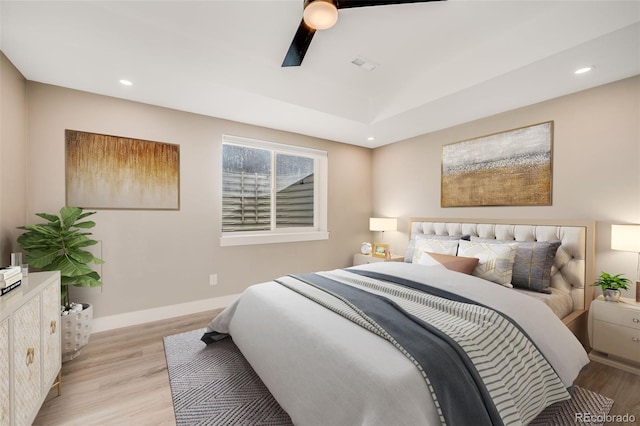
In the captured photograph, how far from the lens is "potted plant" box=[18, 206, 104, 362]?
208cm

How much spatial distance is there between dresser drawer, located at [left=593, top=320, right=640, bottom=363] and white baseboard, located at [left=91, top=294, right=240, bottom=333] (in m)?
3.50

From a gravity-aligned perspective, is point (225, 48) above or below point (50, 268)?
above

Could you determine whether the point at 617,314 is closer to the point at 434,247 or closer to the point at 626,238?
the point at 626,238

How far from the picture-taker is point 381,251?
4082 mm

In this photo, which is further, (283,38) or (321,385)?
(283,38)

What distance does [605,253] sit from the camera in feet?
7.83

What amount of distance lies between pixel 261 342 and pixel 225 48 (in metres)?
2.36

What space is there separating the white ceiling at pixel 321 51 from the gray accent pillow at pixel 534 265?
1.42 m

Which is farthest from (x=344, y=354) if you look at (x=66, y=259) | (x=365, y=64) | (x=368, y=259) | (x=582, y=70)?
(x=368, y=259)

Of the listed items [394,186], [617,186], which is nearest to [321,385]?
[617,186]

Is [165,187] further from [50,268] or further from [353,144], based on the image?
[353,144]

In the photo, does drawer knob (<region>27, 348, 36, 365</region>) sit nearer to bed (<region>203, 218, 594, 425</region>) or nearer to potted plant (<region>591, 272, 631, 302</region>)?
bed (<region>203, 218, 594, 425</region>)

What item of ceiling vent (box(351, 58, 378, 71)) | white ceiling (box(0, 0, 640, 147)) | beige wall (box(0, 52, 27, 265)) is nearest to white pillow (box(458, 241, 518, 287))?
white ceiling (box(0, 0, 640, 147))

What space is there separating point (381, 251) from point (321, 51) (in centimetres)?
274
